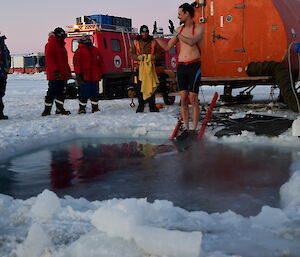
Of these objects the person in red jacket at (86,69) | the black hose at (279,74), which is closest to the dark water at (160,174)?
the black hose at (279,74)

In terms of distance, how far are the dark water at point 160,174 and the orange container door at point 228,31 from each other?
4013 mm

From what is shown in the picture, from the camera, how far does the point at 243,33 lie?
8516 millimetres

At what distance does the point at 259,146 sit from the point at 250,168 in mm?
1166

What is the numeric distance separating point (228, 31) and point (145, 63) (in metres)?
1.97

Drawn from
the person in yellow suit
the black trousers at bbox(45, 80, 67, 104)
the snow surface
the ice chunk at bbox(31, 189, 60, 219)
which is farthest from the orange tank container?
the ice chunk at bbox(31, 189, 60, 219)

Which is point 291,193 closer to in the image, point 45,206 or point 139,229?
point 139,229

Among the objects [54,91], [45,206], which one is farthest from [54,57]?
[45,206]

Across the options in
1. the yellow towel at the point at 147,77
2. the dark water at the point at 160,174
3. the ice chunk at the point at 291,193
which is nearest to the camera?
the ice chunk at the point at 291,193

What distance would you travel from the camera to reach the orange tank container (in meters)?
8.29

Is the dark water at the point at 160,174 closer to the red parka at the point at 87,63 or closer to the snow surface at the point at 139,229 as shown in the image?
the snow surface at the point at 139,229

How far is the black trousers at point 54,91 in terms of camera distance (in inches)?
336

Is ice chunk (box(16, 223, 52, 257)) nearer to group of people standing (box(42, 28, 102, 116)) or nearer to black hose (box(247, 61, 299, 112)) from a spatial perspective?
black hose (box(247, 61, 299, 112))

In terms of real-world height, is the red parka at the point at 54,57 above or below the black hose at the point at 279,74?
above

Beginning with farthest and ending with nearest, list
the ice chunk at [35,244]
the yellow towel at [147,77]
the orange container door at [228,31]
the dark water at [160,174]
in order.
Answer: the yellow towel at [147,77]
the orange container door at [228,31]
the dark water at [160,174]
the ice chunk at [35,244]
